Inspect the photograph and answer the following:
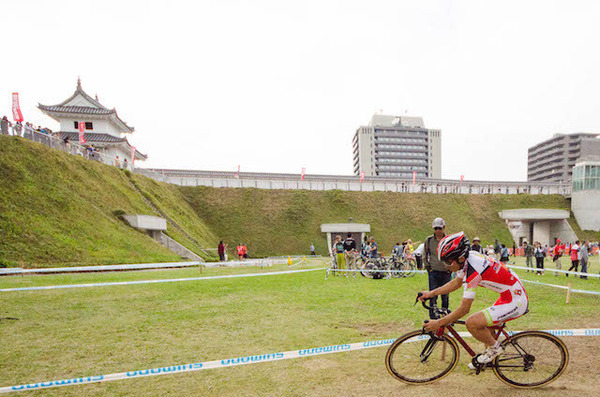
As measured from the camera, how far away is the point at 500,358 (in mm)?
3973

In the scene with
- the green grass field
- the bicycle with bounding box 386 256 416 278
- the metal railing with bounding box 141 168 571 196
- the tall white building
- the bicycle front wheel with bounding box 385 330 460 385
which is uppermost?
the tall white building

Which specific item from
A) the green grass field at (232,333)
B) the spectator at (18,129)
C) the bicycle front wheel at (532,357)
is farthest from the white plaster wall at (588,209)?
the spectator at (18,129)

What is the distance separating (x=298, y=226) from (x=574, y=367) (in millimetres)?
36146

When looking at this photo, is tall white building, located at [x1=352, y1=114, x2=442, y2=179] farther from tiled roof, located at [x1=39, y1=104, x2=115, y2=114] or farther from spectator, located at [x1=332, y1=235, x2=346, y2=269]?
spectator, located at [x1=332, y1=235, x2=346, y2=269]

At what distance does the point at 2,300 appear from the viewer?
8.27 metres

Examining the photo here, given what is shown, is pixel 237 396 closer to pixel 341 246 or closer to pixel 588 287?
pixel 341 246

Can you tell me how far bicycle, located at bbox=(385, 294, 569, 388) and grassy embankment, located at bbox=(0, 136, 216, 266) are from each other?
638 inches

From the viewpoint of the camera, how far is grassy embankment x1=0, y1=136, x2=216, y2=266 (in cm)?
1470

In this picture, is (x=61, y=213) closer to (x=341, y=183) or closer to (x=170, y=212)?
(x=170, y=212)

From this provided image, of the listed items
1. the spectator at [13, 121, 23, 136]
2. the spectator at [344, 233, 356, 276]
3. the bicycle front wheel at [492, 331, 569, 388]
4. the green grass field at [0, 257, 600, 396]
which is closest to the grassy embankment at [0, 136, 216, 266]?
the spectator at [13, 121, 23, 136]

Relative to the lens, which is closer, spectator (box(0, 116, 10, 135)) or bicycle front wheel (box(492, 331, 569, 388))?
bicycle front wheel (box(492, 331, 569, 388))

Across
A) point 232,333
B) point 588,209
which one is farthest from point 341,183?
point 232,333

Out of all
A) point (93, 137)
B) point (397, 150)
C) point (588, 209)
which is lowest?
point (588, 209)

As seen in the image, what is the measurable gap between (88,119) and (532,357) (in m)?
53.8
